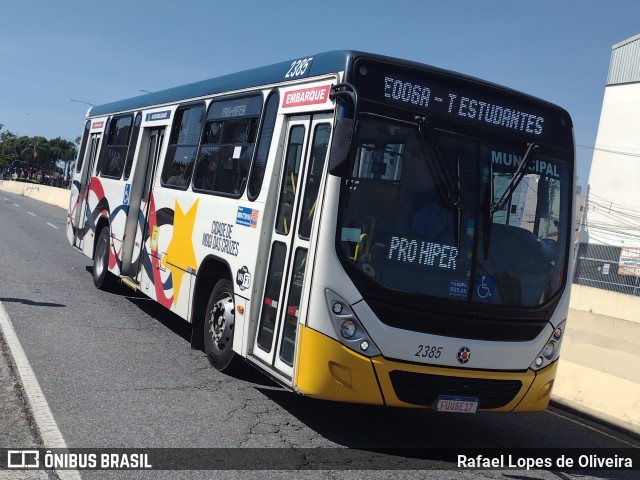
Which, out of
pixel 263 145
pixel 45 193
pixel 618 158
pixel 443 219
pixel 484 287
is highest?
pixel 618 158

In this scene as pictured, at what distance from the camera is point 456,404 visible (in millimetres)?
5957

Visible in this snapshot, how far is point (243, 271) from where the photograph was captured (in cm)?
711

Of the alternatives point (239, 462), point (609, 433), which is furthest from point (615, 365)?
point (239, 462)

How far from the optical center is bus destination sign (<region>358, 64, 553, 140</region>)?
5922mm

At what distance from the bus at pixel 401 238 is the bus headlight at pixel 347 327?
0.01 metres

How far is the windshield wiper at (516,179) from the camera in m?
6.13

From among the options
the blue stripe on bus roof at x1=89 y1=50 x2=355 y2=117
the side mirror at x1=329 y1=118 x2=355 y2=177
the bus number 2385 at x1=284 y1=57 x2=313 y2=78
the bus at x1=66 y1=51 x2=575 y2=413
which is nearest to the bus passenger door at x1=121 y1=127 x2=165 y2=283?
the blue stripe on bus roof at x1=89 y1=50 x2=355 y2=117

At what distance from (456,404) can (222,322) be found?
2743 mm

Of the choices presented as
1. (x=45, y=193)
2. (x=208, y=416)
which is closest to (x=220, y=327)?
(x=208, y=416)

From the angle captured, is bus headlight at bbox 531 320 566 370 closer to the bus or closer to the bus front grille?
the bus

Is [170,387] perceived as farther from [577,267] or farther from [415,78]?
[577,267]

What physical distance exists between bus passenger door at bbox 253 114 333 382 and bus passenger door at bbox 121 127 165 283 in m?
4.64

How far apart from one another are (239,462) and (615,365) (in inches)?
212

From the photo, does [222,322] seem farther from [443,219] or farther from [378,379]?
[443,219]
